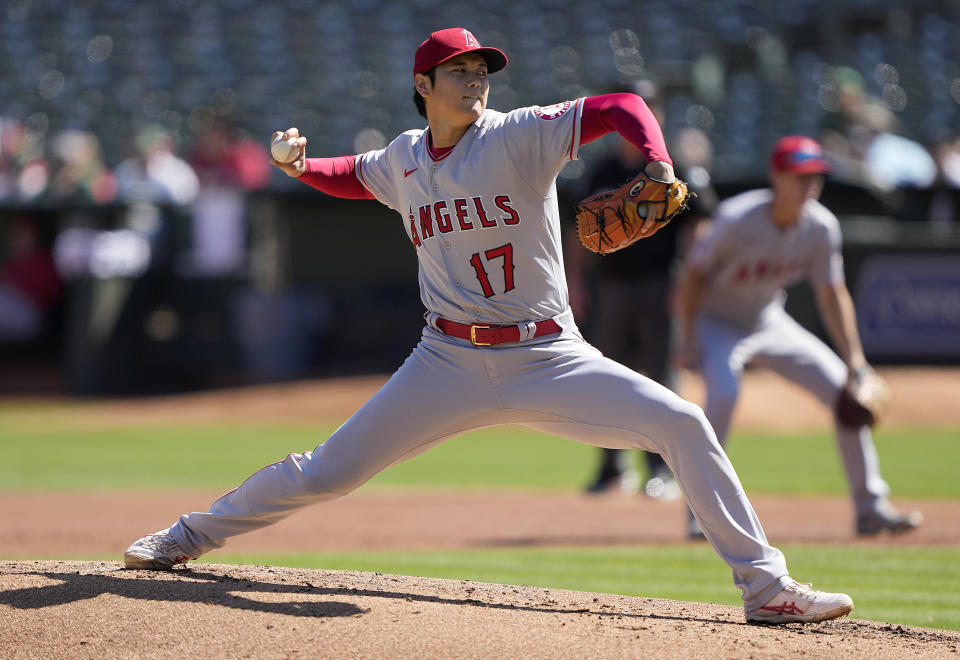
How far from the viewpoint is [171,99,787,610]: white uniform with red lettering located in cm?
385

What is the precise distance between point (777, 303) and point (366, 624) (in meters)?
3.85

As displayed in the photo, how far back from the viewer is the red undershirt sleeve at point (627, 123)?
356 cm

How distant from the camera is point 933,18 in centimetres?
1845

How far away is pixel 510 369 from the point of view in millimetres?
3936

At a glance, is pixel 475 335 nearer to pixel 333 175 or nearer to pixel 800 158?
pixel 333 175

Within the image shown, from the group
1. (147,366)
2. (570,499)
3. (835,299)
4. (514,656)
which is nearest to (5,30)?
(147,366)

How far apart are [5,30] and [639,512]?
1614 cm

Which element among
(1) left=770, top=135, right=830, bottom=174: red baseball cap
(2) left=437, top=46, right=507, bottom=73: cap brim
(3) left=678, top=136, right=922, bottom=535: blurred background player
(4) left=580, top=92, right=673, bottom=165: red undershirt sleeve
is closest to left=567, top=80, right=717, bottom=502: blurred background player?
(3) left=678, top=136, right=922, bottom=535: blurred background player

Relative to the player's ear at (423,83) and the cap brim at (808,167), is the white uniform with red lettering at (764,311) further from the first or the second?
the player's ear at (423,83)

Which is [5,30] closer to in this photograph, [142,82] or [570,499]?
[142,82]

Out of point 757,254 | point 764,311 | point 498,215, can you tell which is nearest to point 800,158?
point 757,254

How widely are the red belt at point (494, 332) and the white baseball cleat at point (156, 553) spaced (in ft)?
4.20

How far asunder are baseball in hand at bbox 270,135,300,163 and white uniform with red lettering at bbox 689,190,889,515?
9.89 ft

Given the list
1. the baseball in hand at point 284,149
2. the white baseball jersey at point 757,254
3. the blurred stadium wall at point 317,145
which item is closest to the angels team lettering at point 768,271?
the white baseball jersey at point 757,254
